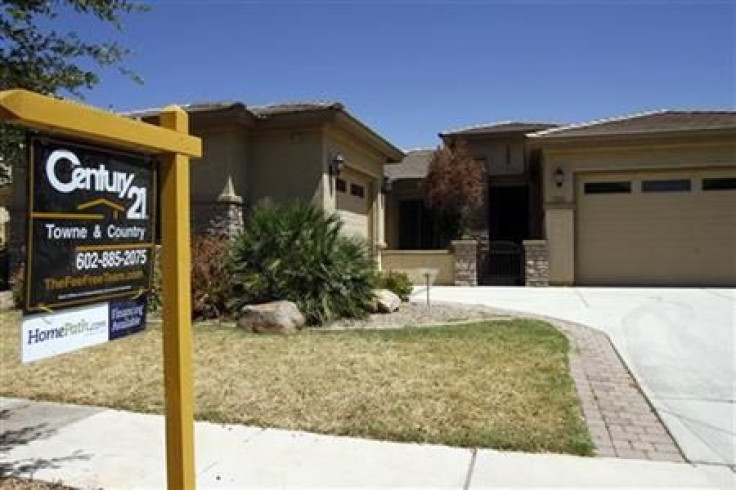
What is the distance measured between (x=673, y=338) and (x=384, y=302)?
4692 mm

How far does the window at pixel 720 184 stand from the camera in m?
17.9

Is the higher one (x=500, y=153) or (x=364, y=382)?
(x=500, y=153)

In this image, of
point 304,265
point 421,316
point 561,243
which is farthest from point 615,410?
point 561,243

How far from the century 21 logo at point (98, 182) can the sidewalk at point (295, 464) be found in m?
2.08

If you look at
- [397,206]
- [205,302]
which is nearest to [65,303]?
[205,302]

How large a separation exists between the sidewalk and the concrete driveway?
764 mm

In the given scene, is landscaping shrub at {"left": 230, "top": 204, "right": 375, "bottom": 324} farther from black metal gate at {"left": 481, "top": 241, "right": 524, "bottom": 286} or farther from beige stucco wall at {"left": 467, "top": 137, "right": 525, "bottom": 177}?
beige stucco wall at {"left": 467, "top": 137, "right": 525, "bottom": 177}

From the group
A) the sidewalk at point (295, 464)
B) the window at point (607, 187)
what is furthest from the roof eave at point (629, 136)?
the sidewalk at point (295, 464)

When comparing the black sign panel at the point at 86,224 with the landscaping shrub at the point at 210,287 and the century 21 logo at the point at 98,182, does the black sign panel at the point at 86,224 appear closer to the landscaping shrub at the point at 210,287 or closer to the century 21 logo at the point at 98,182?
the century 21 logo at the point at 98,182

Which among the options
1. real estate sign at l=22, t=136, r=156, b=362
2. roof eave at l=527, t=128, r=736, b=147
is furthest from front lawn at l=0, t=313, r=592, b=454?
roof eave at l=527, t=128, r=736, b=147

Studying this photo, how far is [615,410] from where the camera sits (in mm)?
6055

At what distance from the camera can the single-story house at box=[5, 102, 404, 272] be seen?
14.8 metres

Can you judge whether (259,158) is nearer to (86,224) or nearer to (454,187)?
(454,187)

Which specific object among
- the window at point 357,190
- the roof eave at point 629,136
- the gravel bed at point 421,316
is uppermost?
the roof eave at point 629,136
